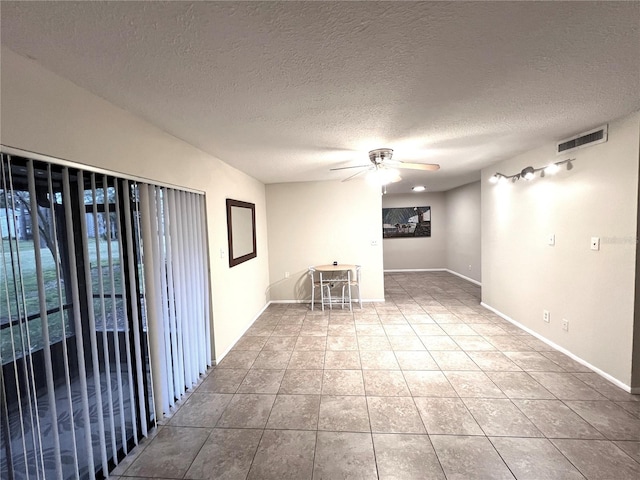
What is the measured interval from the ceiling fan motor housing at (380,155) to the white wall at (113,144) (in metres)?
1.70

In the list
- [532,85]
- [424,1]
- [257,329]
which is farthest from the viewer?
[257,329]

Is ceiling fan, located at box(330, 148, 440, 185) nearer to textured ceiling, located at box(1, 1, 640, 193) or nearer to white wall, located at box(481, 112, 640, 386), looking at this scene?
textured ceiling, located at box(1, 1, 640, 193)

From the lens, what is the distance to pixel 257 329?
12.5 ft

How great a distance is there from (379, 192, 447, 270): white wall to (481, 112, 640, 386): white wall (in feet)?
12.8

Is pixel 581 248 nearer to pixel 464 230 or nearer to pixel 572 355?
pixel 572 355

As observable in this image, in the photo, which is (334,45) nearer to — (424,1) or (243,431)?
(424,1)

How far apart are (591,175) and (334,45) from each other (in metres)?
2.69

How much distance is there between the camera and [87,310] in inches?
60.5

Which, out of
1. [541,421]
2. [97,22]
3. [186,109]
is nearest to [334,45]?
[97,22]

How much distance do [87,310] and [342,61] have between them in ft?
6.25

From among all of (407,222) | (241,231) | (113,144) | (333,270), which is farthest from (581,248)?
(407,222)

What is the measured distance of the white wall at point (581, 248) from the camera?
2160 mm

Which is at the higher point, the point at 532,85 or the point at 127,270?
the point at 532,85

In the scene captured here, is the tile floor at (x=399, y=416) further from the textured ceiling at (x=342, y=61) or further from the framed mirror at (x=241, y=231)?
the textured ceiling at (x=342, y=61)
